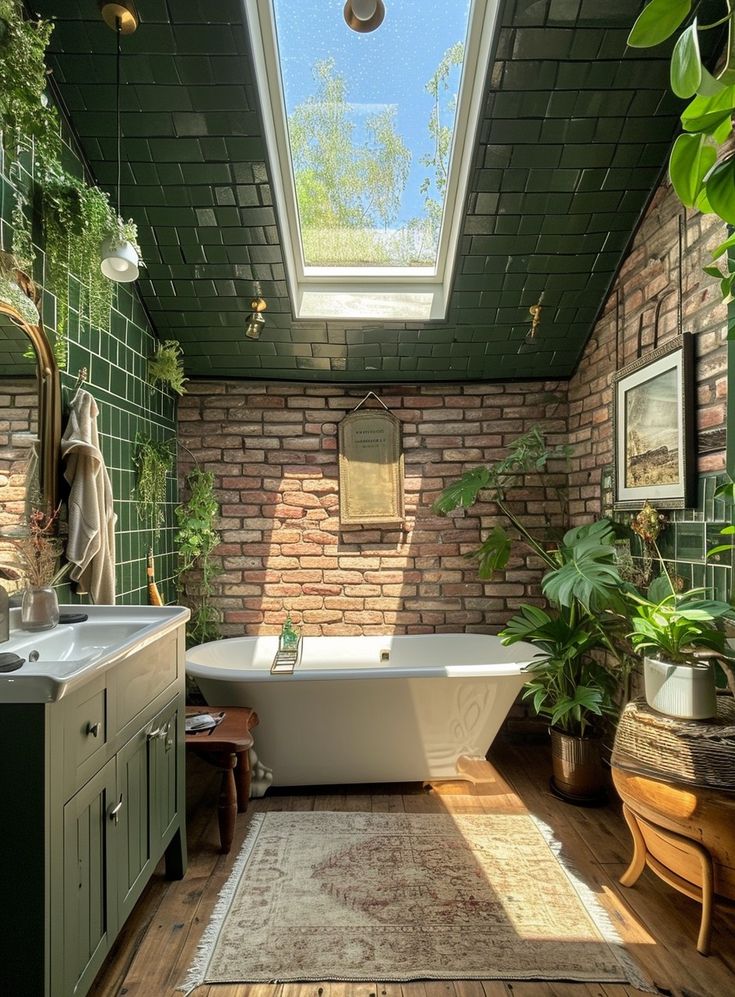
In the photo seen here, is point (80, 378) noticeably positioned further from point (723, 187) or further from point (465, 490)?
point (723, 187)

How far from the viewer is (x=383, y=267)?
3.09 meters

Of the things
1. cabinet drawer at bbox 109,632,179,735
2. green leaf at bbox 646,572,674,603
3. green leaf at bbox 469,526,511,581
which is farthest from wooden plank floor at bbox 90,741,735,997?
green leaf at bbox 469,526,511,581

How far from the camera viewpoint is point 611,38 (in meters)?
2.04

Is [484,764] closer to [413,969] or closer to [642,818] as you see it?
[642,818]

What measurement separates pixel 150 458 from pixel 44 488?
0.84 m

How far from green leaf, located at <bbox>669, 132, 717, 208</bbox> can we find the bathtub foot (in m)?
2.58

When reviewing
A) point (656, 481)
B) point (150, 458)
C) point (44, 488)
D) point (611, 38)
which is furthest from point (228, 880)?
point (611, 38)

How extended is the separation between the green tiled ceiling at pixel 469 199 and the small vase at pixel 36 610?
1.75m

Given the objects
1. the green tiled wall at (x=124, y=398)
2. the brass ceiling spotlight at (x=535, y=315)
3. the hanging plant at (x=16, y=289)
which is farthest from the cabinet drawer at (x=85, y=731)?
the brass ceiling spotlight at (x=535, y=315)

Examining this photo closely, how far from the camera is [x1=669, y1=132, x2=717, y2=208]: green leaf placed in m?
0.85

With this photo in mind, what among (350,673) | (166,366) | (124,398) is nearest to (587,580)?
(350,673)

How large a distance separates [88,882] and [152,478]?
6.10 ft

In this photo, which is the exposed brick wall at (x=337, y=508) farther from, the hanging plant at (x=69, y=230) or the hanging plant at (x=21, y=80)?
the hanging plant at (x=21, y=80)

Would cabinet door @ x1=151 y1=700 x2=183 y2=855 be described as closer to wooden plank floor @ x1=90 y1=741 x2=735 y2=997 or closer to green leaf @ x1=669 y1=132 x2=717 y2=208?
wooden plank floor @ x1=90 y1=741 x2=735 y2=997
